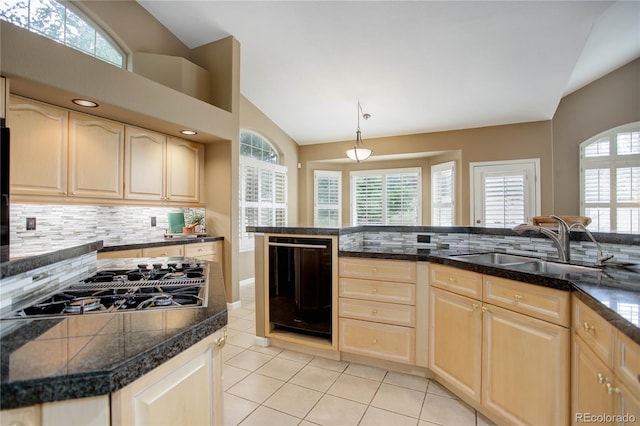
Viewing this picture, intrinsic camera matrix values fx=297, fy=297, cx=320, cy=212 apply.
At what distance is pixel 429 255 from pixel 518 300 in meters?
0.65

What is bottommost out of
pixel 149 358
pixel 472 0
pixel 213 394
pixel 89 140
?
pixel 213 394

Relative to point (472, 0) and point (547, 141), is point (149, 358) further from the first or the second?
point (547, 141)

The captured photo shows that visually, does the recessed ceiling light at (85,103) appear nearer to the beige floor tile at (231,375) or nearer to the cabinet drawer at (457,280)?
the beige floor tile at (231,375)

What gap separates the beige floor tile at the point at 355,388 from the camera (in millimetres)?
1982

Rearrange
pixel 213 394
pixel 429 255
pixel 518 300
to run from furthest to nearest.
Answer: pixel 429 255, pixel 518 300, pixel 213 394

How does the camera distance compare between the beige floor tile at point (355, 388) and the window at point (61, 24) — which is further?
the window at point (61, 24)

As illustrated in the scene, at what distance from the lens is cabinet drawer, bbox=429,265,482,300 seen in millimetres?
1771

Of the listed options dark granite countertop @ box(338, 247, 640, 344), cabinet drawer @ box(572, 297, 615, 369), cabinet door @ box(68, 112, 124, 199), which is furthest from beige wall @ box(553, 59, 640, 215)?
cabinet door @ box(68, 112, 124, 199)

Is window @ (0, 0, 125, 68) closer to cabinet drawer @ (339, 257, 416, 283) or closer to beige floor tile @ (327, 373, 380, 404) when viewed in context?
cabinet drawer @ (339, 257, 416, 283)

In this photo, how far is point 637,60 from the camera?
14.0ft

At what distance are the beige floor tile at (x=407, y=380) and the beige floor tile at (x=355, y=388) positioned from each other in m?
0.12

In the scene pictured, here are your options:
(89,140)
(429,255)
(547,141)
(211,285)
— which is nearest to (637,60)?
(547,141)

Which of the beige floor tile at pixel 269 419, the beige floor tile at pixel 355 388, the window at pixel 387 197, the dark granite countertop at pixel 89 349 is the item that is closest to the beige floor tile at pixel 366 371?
the beige floor tile at pixel 355 388

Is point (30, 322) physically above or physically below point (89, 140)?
below
